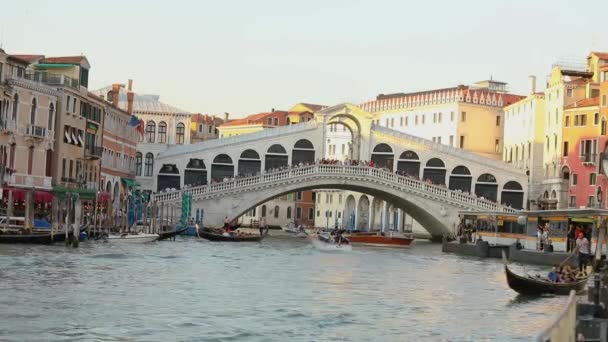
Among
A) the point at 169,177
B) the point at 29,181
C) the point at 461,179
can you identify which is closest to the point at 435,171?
the point at 461,179

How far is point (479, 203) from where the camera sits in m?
45.1

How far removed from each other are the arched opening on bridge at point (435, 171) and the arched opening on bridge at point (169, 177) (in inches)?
382

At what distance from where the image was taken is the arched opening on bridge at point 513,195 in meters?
48.1

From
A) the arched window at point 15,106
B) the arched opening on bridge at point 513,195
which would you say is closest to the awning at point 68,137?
the arched window at point 15,106

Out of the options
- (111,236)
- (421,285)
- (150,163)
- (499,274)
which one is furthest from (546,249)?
(150,163)

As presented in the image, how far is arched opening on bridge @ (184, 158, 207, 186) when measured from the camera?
47.2 meters

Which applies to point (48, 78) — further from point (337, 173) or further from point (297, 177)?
point (337, 173)

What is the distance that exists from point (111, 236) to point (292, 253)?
4874 millimetres

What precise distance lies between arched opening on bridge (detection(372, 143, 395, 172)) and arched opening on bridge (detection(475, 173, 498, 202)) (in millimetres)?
3507

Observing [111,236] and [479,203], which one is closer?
[111,236]

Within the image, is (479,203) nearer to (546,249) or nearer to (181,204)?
(181,204)

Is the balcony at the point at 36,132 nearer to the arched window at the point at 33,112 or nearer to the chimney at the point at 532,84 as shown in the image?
the arched window at the point at 33,112

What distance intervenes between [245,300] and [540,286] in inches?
170

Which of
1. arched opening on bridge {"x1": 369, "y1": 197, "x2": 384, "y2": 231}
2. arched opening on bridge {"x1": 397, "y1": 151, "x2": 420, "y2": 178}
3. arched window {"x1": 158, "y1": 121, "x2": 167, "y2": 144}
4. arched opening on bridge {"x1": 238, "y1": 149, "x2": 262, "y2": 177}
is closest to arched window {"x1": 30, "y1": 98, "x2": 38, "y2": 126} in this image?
arched opening on bridge {"x1": 238, "y1": 149, "x2": 262, "y2": 177}
